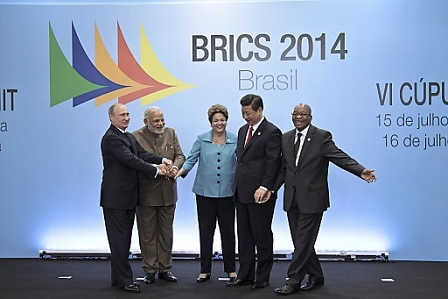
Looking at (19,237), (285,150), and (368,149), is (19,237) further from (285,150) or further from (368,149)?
(368,149)

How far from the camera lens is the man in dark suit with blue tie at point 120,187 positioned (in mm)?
4629

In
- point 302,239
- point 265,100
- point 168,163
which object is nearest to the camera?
point 302,239

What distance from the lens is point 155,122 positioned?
197 inches

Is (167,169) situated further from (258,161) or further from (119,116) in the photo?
(258,161)

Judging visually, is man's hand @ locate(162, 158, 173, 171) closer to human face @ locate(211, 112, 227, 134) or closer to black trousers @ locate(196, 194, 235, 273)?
black trousers @ locate(196, 194, 235, 273)

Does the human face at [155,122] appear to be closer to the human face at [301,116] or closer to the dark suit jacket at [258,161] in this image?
the dark suit jacket at [258,161]

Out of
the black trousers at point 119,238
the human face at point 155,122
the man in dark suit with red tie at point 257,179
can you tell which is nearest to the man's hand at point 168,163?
the human face at point 155,122

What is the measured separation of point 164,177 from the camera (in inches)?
199

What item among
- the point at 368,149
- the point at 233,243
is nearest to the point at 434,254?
the point at 368,149

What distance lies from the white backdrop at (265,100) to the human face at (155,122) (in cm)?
119

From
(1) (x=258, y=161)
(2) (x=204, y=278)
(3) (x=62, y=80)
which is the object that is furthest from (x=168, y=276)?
(3) (x=62, y=80)

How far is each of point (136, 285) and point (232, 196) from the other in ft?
3.59

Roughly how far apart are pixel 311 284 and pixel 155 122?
193 centimetres

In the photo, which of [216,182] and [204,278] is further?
[204,278]
